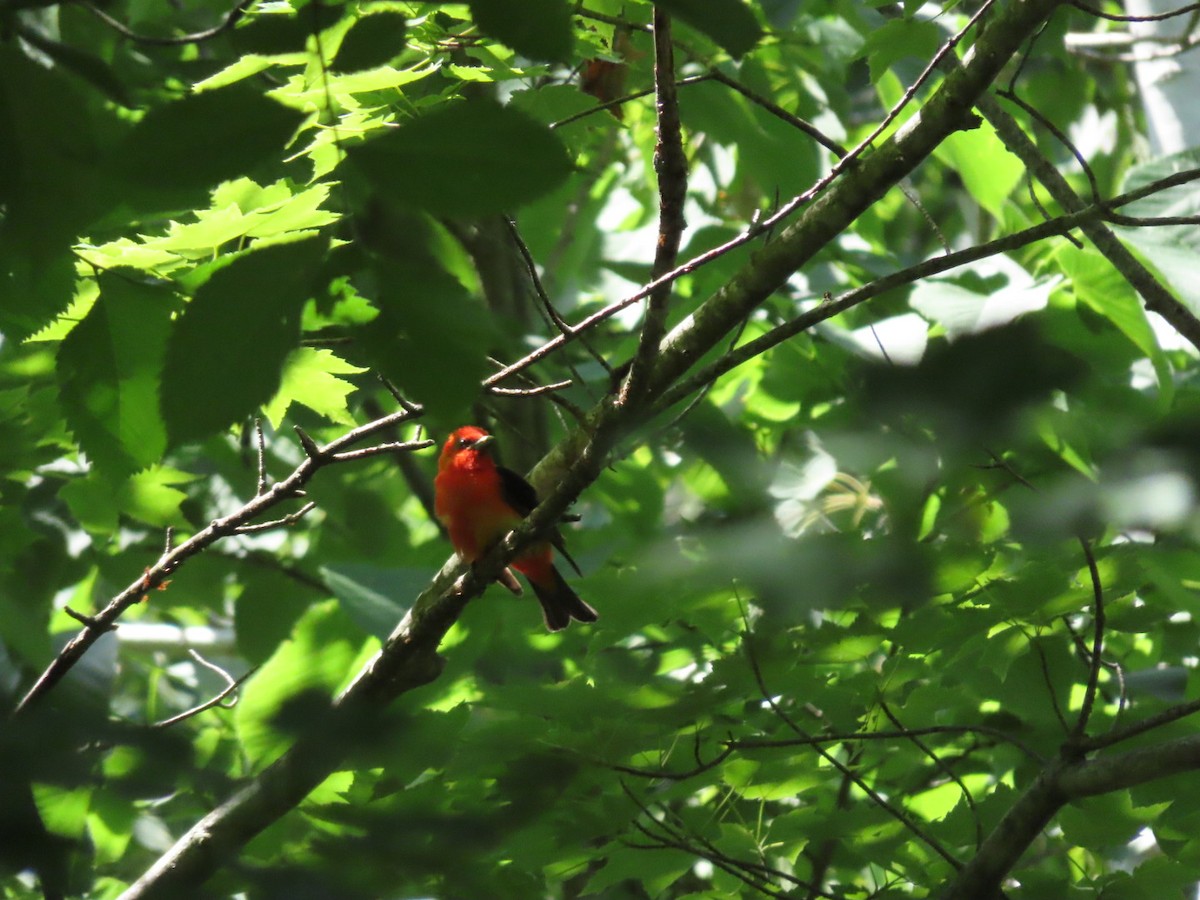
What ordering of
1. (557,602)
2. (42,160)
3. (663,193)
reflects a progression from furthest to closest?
(557,602) < (663,193) < (42,160)

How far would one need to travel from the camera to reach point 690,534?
41.1 inches

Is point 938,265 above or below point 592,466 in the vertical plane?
above

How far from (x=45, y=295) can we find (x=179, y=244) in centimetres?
23

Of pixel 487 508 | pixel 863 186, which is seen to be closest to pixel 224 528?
pixel 863 186

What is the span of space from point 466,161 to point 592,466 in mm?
1178

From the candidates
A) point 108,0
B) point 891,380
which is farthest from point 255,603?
point 891,380

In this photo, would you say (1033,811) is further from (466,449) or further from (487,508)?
(466,449)

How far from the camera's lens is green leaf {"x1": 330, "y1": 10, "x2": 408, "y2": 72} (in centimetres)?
141

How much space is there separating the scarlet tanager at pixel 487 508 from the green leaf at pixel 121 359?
2.20m

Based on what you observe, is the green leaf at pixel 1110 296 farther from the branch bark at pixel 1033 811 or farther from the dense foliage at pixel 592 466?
the branch bark at pixel 1033 811

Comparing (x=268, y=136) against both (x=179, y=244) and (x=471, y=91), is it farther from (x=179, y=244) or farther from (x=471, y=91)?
(x=471, y=91)

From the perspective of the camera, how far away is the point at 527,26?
1.24 m

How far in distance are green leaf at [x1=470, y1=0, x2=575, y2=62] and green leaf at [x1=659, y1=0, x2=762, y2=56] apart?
0.48ft

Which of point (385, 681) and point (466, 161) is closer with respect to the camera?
Answer: point (466, 161)
